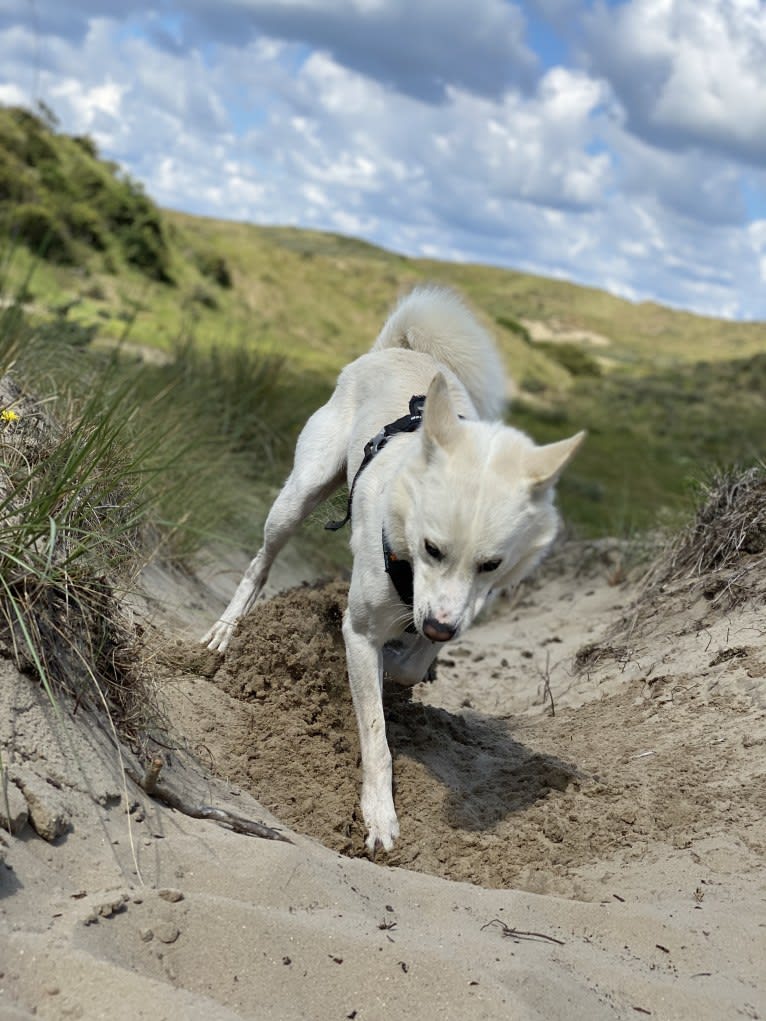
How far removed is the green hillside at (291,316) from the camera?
9.73 metres

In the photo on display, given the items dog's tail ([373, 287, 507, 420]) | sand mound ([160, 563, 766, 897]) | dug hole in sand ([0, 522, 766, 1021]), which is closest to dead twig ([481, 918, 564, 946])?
dug hole in sand ([0, 522, 766, 1021])

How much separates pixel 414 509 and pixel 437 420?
1.03 ft

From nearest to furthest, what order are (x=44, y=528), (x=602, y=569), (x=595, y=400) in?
(x=44, y=528) < (x=602, y=569) < (x=595, y=400)

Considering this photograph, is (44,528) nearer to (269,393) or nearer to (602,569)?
(602,569)

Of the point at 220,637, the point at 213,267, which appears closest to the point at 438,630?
the point at 220,637

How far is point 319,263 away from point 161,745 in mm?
20015

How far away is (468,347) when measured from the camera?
496 centimetres

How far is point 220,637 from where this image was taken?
14.9 ft

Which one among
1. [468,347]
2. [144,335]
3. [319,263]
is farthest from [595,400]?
[468,347]

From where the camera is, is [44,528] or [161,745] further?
[161,745]

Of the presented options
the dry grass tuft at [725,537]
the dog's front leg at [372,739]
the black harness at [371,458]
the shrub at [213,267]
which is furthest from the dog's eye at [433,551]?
the shrub at [213,267]

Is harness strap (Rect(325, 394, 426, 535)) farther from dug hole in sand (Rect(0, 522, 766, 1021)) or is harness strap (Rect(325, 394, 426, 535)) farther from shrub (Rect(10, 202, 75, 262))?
shrub (Rect(10, 202, 75, 262))

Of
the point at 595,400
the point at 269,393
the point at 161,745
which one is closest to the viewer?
the point at 161,745

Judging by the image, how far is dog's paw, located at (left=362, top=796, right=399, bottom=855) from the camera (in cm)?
333
